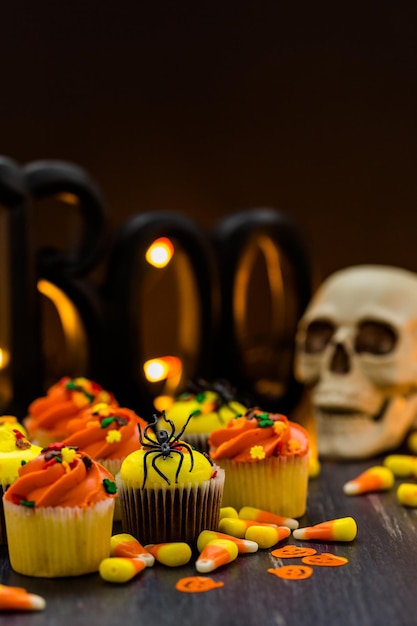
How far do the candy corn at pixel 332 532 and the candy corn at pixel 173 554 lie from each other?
428mm

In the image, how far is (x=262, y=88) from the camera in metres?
6.06

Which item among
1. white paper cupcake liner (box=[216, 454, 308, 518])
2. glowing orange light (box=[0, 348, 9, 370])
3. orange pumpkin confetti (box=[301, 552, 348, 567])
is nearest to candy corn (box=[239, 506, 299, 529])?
white paper cupcake liner (box=[216, 454, 308, 518])

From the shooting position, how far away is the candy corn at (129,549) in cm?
271

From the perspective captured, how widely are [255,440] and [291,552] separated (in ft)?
1.59

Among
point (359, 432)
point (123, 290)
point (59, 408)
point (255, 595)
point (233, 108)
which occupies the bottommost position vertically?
point (255, 595)

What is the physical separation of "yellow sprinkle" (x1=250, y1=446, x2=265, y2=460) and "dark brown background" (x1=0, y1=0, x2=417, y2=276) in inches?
121

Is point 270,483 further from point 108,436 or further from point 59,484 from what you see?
point 59,484

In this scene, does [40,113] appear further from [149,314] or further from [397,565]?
[397,565]

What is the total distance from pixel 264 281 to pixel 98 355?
6.90 ft

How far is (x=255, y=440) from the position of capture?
321cm

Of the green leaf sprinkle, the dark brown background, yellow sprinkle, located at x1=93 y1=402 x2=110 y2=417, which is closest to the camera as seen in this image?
the green leaf sprinkle

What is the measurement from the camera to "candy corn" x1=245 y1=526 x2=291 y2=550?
9.47ft

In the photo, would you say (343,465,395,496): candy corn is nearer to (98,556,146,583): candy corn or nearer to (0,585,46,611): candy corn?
(98,556,146,583): candy corn

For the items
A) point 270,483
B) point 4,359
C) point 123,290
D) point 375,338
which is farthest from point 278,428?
point 4,359
